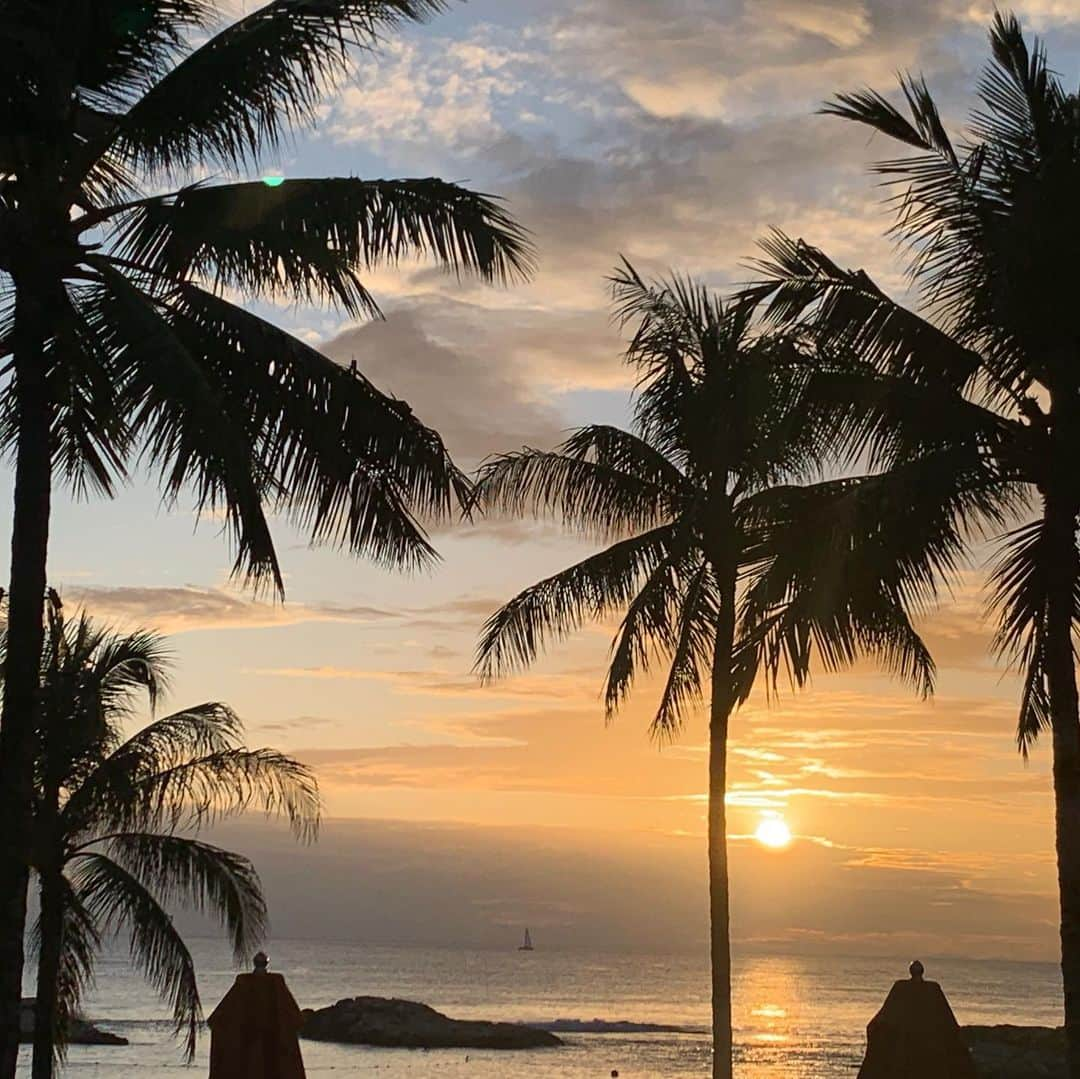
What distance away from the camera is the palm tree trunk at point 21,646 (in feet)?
34.4

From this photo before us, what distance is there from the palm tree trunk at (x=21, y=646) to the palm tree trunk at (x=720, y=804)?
Answer: 32.6 ft

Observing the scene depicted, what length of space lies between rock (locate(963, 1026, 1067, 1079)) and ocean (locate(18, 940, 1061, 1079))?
2155 centimetres

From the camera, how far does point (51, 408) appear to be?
1148cm

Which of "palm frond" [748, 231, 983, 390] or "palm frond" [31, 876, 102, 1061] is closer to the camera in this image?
"palm frond" [748, 231, 983, 390]

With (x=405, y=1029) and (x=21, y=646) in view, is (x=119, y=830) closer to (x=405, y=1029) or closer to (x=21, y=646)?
(x=21, y=646)

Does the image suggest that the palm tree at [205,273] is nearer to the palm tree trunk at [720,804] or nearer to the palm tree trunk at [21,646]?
the palm tree trunk at [21,646]

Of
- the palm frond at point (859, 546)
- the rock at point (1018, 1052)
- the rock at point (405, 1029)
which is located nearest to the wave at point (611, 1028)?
the rock at point (405, 1029)

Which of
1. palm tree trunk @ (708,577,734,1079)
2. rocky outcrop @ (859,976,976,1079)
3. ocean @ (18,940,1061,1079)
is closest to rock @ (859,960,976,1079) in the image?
rocky outcrop @ (859,976,976,1079)

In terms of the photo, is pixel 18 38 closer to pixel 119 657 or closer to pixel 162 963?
pixel 119 657

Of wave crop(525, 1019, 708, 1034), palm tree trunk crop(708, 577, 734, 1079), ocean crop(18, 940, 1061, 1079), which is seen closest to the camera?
palm tree trunk crop(708, 577, 734, 1079)

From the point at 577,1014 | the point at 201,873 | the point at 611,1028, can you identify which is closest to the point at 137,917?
the point at 201,873

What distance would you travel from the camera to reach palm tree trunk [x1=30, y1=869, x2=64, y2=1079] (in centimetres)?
2016

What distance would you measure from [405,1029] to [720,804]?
197 feet

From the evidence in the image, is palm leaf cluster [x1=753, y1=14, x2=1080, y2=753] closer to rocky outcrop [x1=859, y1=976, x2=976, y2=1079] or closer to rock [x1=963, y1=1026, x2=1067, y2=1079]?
rocky outcrop [x1=859, y1=976, x2=976, y2=1079]
